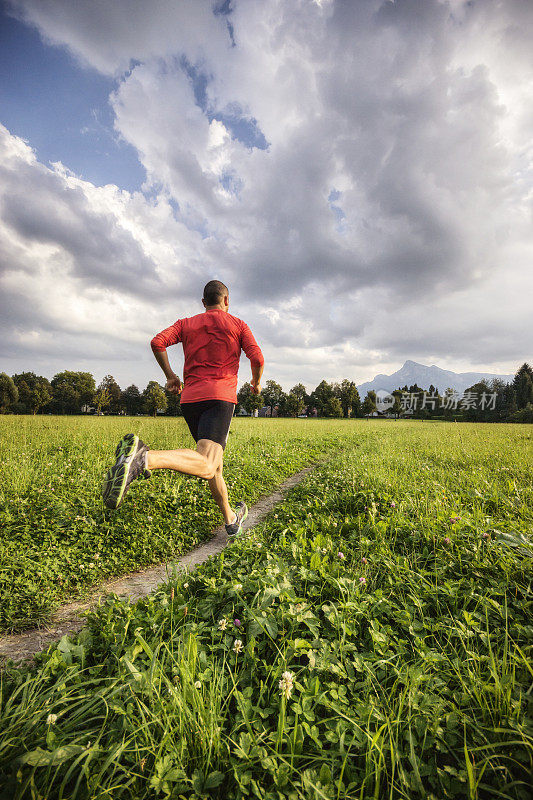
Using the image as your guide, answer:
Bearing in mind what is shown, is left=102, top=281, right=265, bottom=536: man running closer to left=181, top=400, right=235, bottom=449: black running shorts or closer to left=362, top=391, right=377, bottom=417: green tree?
left=181, top=400, right=235, bottom=449: black running shorts

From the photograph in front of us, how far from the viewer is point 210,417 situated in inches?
146

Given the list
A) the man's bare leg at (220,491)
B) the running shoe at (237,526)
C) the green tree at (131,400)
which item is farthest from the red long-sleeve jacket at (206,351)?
the green tree at (131,400)

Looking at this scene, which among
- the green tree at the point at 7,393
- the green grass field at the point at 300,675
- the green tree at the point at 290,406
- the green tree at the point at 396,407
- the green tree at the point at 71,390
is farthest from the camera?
the green tree at the point at 396,407

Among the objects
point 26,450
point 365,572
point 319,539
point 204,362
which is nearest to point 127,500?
point 204,362

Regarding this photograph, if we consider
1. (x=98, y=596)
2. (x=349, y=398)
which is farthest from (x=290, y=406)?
(x=98, y=596)

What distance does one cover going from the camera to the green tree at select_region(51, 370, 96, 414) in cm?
6950

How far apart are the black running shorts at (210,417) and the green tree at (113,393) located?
86.5m

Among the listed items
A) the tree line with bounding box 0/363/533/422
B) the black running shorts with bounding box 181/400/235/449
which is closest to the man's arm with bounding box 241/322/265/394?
the black running shorts with bounding box 181/400/235/449

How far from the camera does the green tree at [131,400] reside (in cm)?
7975

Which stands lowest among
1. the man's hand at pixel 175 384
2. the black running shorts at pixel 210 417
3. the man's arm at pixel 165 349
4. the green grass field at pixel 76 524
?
the green grass field at pixel 76 524

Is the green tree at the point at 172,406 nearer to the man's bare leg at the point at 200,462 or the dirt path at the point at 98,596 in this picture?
the dirt path at the point at 98,596

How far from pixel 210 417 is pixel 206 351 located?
895 mm

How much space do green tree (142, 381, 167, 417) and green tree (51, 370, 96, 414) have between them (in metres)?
14.4

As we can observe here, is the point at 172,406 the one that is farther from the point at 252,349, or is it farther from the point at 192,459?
the point at 192,459
